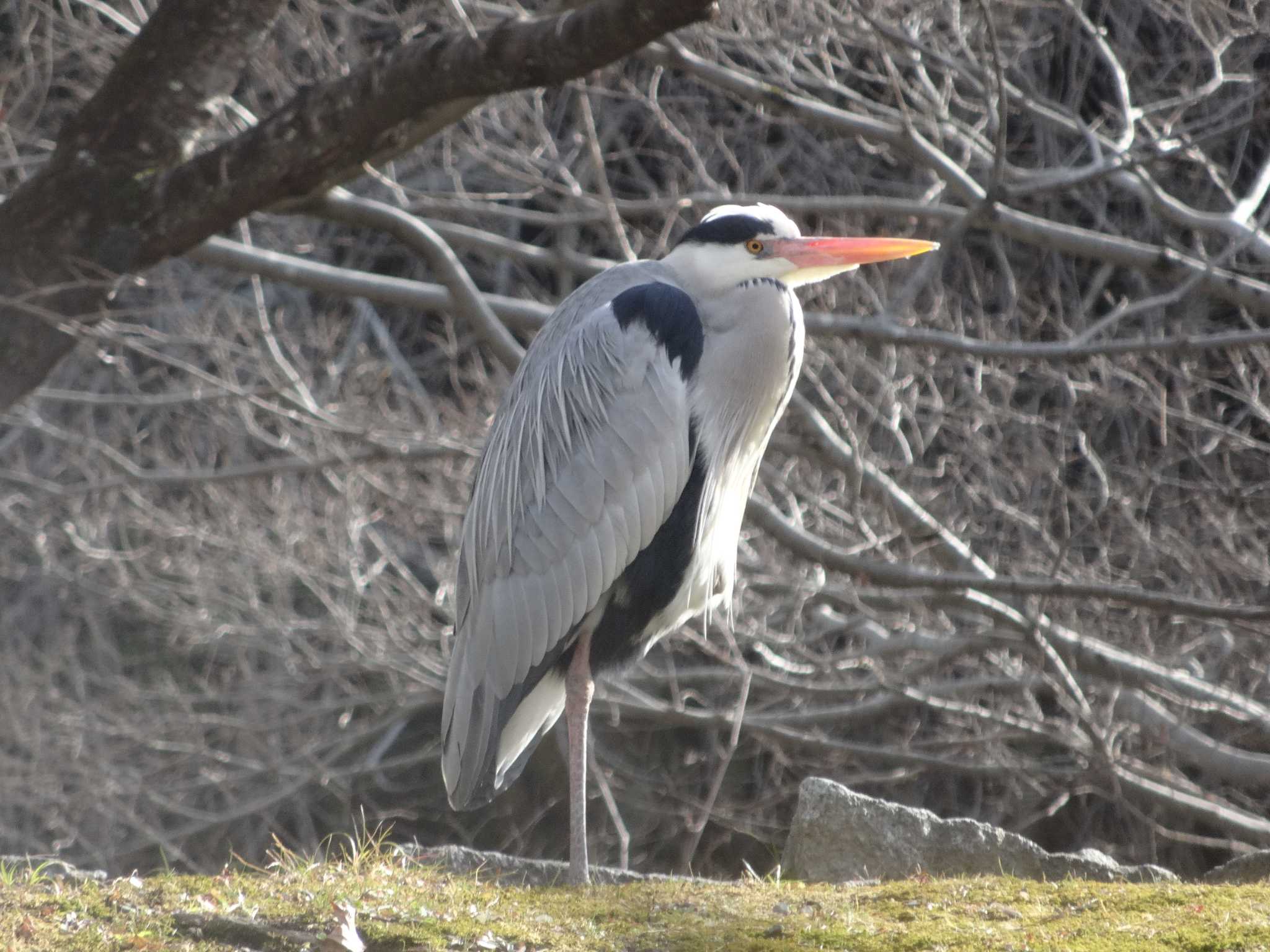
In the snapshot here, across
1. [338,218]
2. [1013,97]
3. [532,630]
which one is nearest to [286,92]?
[338,218]

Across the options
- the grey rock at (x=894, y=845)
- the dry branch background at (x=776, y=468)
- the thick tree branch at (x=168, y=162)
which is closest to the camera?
the grey rock at (x=894, y=845)

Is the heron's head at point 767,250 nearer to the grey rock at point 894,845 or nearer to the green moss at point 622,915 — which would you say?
the grey rock at point 894,845

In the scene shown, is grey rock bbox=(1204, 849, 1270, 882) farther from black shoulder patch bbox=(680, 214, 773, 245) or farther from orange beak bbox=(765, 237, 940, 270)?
black shoulder patch bbox=(680, 214, 773, 245)

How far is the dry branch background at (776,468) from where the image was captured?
618 cm

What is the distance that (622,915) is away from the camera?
10.3ft

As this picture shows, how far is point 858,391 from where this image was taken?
7586 mm

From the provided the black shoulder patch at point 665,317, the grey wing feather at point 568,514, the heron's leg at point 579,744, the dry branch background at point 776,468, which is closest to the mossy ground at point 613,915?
the heron's leg at point 579,744

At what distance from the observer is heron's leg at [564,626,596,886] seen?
3.75m

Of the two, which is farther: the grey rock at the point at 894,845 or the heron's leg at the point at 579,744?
the grey rock at the point at 894,845

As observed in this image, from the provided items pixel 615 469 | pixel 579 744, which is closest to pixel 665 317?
pixel 615 469

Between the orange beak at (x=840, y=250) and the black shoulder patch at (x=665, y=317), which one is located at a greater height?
the orange beak at (x=840, y=250)

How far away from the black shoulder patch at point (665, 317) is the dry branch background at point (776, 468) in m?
1.45

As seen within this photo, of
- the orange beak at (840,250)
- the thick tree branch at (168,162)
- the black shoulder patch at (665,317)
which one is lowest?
the black shoulder patch at (665,317)

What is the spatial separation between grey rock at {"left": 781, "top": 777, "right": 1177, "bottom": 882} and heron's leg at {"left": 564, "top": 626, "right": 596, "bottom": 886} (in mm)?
660
